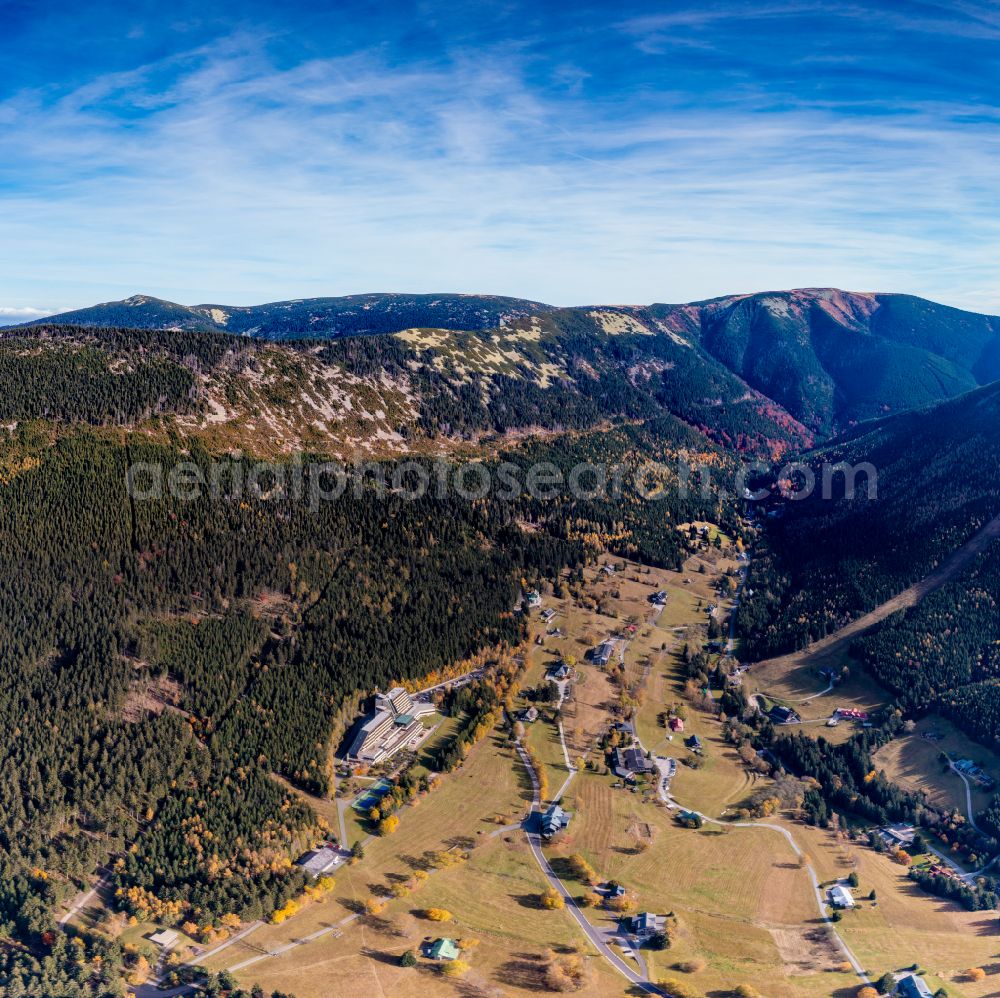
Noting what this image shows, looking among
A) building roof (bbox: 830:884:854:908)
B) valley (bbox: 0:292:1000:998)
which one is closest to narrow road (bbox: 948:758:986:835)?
valley (bbox: 0:292:1000:998)

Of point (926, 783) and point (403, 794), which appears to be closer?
point (403, 794)

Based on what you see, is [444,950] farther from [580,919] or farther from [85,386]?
[85,386]

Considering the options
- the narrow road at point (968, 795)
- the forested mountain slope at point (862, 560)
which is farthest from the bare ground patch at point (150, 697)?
the narrow road at point (968, 795)

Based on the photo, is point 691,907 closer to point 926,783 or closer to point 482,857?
point 482,857

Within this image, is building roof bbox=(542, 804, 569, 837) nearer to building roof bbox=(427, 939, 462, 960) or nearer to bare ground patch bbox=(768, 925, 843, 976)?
building roof bbox=(427, 939, 462, 960)

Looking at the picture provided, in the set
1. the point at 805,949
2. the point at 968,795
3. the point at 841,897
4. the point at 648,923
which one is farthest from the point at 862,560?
the point at 648,923

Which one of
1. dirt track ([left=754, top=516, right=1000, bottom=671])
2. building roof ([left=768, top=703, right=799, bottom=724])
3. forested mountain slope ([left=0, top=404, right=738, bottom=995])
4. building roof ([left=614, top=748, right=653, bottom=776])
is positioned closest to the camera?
forested mountain slope ([left=0, top=404, right=738, bottom=995])

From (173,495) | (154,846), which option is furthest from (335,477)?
(154,846)
